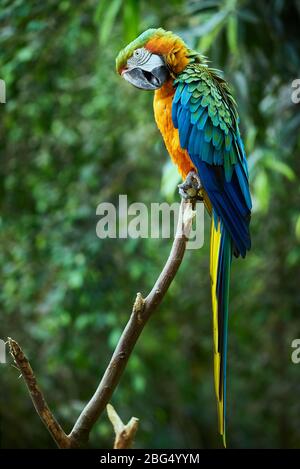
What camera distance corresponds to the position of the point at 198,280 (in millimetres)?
4039

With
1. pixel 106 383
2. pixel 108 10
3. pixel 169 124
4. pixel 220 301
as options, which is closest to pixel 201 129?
pixel 169 124

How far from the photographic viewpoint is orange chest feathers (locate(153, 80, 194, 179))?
1536 millimetres

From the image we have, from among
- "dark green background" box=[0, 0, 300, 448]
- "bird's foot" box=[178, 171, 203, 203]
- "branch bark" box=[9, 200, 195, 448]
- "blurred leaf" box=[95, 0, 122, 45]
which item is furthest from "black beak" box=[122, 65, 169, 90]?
"blurred leaf" box=[95, 0, 122, 45]

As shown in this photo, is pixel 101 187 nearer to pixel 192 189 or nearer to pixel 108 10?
pixel 108 10

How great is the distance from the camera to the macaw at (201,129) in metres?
1.35

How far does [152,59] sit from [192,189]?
0.30m

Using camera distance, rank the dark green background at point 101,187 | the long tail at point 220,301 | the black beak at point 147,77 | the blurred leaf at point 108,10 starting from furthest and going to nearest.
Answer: the dark green background at point 101,187 < the blurred leaf at point 108,10 < the black beak at point 147,77 < the long tail at point 220,301

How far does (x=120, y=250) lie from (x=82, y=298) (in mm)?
Answer: 362

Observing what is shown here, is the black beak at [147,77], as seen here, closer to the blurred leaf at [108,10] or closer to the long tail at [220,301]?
the long tail at [220,301]

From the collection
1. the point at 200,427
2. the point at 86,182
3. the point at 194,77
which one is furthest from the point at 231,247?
the point at 200,427

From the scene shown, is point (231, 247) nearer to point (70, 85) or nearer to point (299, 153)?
point (299, 153)

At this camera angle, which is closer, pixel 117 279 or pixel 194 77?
pixel 194 77

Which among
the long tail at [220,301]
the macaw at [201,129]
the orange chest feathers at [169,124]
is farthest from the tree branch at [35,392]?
the orange chest feathers at [169,124]

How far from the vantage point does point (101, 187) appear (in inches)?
→ 136
